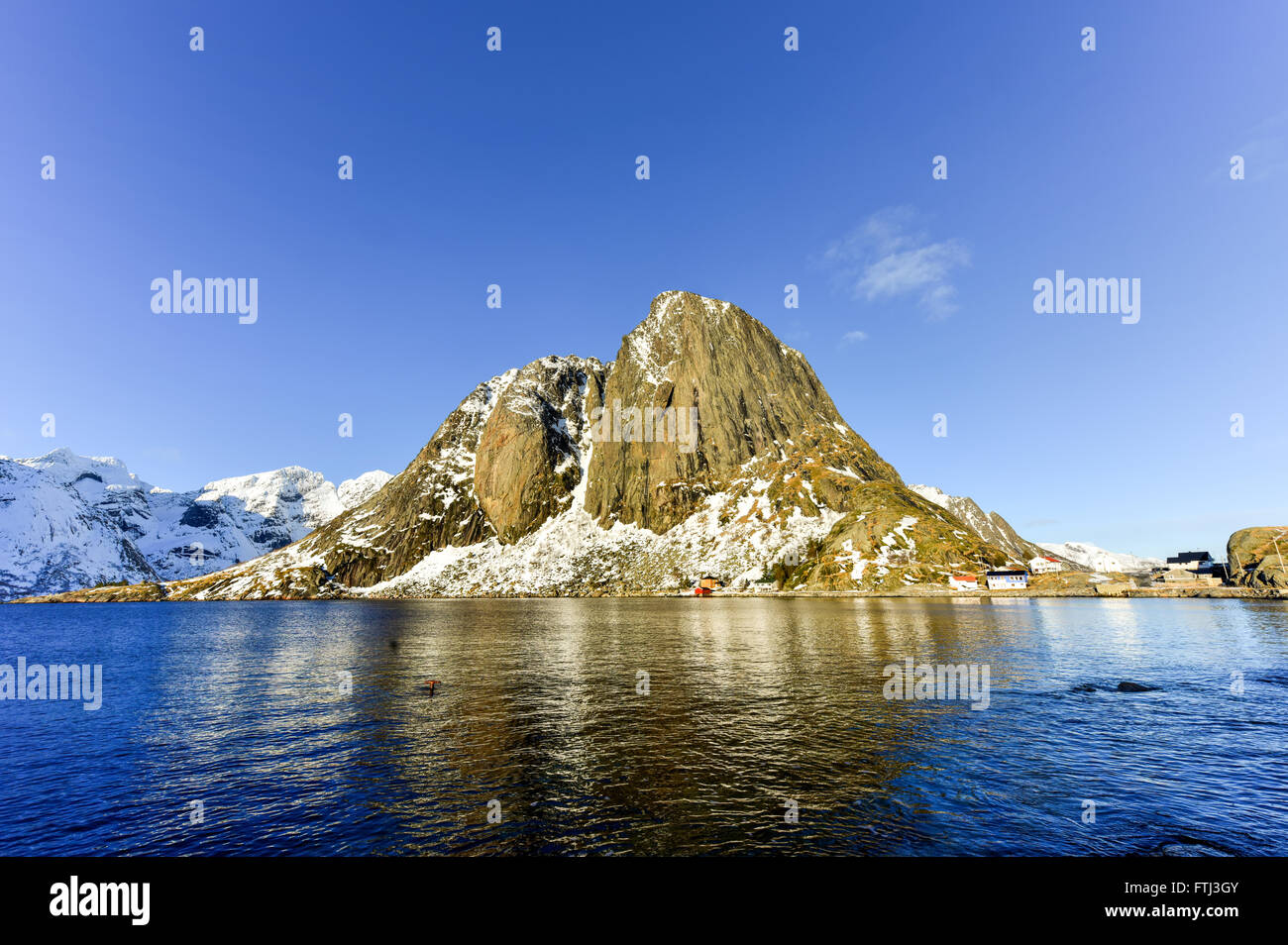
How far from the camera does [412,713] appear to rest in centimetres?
3912

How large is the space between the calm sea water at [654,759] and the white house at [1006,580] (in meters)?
137

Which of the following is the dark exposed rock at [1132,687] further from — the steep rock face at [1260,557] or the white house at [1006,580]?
the steep rock face at [1260,557]

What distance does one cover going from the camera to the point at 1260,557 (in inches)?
7343

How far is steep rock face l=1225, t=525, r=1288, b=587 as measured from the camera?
18075cm

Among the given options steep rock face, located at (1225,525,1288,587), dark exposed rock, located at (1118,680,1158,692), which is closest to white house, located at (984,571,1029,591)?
steep rock face, located at (1225,525,1288,587)

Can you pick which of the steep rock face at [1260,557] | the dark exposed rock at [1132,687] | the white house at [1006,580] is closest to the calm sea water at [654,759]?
the dark exposed rock at [1132,687]

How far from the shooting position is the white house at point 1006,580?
188 m

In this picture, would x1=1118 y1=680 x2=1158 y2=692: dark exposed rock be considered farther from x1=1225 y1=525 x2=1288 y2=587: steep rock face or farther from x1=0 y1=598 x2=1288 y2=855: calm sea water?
x1=1225 y1=525 x2=1288 y2=587: steep rock face

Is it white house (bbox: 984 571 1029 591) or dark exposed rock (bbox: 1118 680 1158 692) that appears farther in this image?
white house (bbox: 984 571 1029 591)

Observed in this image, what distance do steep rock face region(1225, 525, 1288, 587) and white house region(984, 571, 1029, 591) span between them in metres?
74.0

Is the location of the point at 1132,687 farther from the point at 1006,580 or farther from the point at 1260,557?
the point at 1260,557
